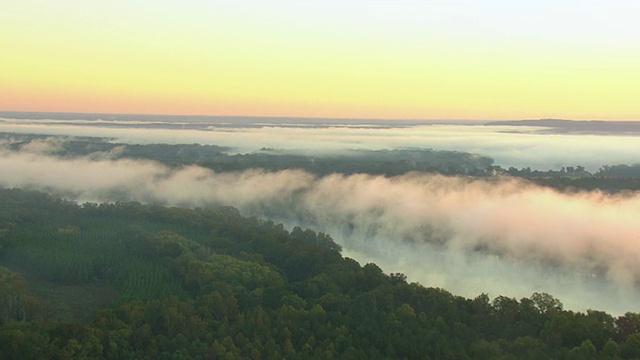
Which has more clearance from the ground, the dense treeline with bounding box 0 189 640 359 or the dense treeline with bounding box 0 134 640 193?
the dense treeline with bounding box 0 134 640 193

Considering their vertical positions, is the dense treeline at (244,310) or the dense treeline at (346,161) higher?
the dense treeline at (346,161)

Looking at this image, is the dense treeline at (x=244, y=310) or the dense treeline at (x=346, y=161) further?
the dense treeline at (x=346, y=161)

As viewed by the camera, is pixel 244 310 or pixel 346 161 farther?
Answer: pixel 346 161

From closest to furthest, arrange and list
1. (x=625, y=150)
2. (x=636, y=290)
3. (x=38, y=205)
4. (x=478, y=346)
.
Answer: (x=478, y=346), (x=636, y=290), (x=38, y=205), (x=625, y=150)

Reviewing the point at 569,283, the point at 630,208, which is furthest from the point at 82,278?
the point at 630,208

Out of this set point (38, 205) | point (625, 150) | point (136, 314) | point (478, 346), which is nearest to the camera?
point (478, 346)

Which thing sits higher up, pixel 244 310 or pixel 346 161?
pixel 346 161

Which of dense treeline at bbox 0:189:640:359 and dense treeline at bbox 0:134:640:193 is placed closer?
dense treeline at bbox 0:189:640:359

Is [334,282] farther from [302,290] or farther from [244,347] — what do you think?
[244,347]
